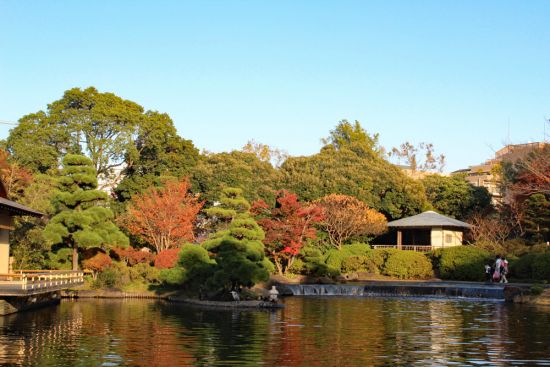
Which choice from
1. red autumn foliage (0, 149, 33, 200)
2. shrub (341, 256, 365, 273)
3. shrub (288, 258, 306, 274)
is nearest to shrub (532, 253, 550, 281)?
shrub (341, 256, 365, 273)

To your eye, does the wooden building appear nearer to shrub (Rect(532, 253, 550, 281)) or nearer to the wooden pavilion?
shrub (Rect(532, 253, 550, 281))

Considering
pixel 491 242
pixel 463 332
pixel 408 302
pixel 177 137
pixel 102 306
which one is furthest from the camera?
pixel 177 137

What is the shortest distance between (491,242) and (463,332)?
955 inches

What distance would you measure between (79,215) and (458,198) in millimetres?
30093

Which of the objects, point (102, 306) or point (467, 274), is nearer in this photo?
point (102, 306)

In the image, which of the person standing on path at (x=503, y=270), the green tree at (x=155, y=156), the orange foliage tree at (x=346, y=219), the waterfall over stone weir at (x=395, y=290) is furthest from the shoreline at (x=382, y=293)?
the green tree at (x=155, y=156)

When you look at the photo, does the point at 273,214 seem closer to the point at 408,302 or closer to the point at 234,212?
the point at 234,212

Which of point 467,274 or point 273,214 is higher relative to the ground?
point 273,214

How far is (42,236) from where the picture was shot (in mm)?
33531

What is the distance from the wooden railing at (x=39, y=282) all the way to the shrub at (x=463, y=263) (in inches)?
846

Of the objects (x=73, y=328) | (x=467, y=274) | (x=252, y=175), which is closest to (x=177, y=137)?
(x=252, y=175)

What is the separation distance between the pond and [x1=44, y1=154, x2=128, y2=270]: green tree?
5.67 meters

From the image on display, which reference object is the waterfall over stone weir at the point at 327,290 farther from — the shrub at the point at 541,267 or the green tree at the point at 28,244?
the green tree at the point at 28,244

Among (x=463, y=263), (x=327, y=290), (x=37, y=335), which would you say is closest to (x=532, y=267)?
(x=463, y=263)
